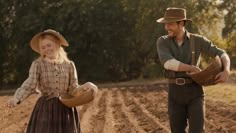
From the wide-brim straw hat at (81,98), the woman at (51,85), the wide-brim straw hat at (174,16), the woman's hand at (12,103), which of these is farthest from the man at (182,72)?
the woman's hand at (12,103)

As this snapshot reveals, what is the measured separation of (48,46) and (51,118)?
0.69 metres

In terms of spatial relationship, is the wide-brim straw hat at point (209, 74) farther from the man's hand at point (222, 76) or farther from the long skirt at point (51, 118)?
the long skirt at point (51, 118)

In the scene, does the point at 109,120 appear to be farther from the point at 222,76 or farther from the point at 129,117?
the point at 222,76

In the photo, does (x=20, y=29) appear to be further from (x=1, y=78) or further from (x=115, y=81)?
(x=115, y=81)

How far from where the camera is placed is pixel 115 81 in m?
32.7

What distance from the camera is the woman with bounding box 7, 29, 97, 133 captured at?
16.5ft

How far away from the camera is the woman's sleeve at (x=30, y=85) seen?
4.92 meters

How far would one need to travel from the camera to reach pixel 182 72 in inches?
198

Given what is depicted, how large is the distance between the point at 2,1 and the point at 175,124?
92.6 feet

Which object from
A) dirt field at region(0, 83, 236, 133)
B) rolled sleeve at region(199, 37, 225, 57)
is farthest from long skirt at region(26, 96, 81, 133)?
dirt field at region(0, 83, 236, 133)

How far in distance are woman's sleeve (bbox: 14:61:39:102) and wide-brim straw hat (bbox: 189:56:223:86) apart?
4.84 ft

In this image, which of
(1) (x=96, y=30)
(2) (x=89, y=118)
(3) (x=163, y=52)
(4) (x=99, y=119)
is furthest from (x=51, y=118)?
(1) (x=96, y=30)

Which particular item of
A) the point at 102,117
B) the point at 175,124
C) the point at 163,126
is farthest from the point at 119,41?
the point at 175,124

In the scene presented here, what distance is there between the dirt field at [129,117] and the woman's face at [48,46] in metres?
4.73
